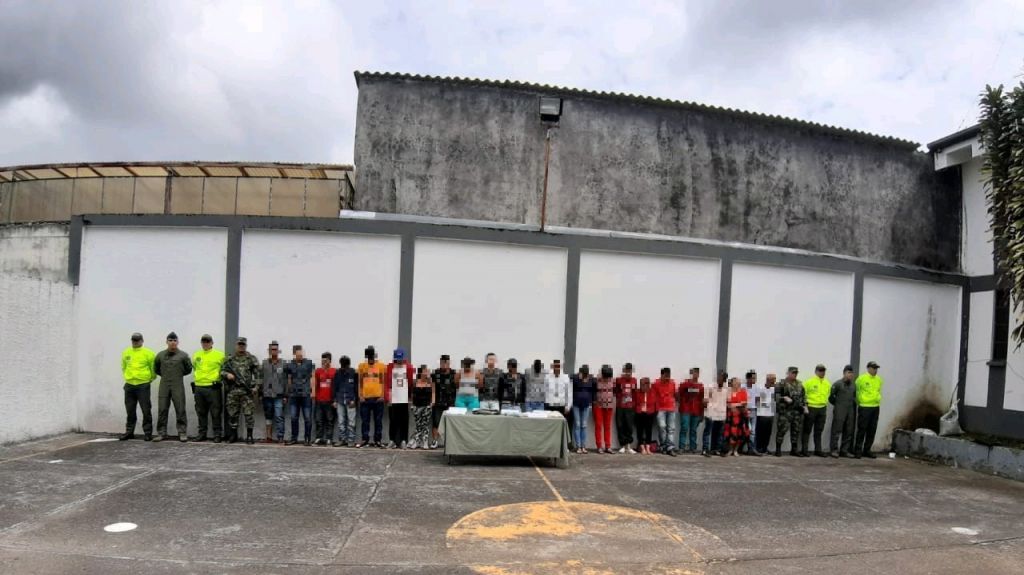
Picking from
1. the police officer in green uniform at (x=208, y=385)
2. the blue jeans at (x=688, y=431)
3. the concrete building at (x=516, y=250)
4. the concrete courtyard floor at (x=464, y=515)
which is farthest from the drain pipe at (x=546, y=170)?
the police officer in green uniform at (x=208, y=385)

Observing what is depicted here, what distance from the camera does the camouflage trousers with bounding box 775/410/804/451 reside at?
12617mm

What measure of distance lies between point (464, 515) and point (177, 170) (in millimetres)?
11669

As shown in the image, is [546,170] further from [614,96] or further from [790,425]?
[790,425]

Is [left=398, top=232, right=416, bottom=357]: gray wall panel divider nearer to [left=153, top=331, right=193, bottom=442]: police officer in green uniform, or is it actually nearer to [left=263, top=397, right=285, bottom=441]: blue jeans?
[left=263, top=397, right=285, bottom=441]: blue jeans

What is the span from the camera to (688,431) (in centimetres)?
1246

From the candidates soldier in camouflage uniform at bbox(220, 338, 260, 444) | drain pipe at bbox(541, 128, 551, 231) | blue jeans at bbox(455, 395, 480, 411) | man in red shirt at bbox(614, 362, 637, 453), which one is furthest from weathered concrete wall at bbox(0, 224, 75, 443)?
man in red shirt at bbox(614, 362, 637, 453)

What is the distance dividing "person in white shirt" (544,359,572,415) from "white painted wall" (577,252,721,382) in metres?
1.04

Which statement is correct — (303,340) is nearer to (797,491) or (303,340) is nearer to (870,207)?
(797,491)

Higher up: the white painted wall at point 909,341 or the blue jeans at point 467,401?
the white painted wall at point 909,341

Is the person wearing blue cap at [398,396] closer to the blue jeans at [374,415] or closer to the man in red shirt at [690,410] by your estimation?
the blue jeans at [374,415]

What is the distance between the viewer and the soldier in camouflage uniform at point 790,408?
41.3 ft

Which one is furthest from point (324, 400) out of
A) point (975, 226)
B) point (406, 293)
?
point (975, 226)

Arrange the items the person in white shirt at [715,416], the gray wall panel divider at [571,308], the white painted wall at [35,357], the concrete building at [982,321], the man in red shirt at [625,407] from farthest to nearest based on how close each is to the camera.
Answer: the concrete building at [982,321] → the gray wall panel divider at [571,308] → the person in white shirt at [715,416] → the man in red shirt at [625,407] → the white painted wall at [35,357]

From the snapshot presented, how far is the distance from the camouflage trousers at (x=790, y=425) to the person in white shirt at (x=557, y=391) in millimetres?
4214
